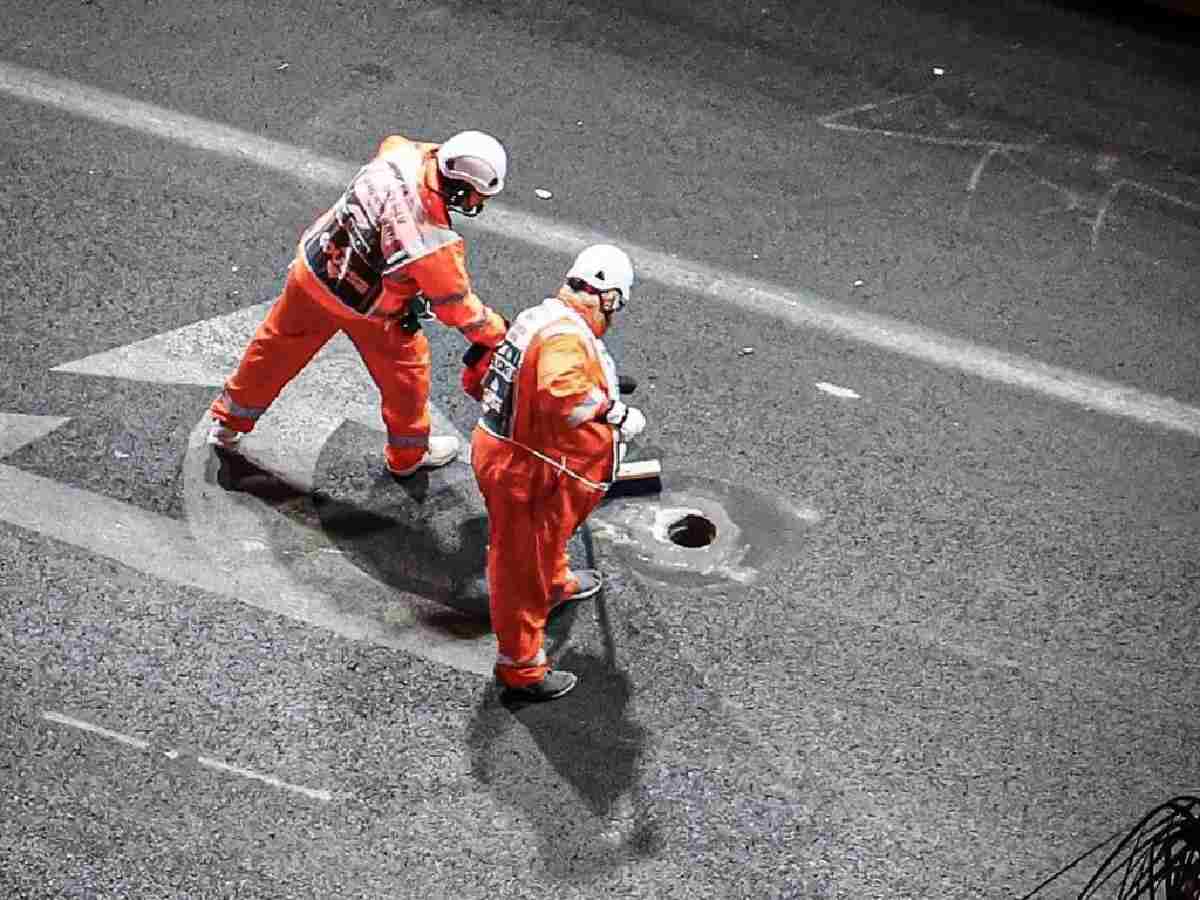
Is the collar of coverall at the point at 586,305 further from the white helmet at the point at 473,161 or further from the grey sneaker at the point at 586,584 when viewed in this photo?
the grey sneaker at the point at 586,584

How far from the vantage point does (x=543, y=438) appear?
6176 millimetres

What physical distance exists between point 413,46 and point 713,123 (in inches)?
69.9

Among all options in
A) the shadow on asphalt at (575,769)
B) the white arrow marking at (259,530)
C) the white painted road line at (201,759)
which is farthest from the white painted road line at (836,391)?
the white painted road line at (201,759)

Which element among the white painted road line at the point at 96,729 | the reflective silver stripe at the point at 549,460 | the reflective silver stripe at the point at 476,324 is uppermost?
the reflective silver stripe at the point at 476,324

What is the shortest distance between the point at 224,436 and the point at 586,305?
1.95 meters

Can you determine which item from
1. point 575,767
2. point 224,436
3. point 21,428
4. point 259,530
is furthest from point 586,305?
point 21,428

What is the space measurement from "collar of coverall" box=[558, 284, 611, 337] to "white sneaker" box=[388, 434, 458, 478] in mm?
1420

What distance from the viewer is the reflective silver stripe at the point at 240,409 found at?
726cm

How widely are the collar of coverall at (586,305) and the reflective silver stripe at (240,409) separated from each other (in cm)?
165

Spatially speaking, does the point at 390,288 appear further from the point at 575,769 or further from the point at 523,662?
the point at 575,769

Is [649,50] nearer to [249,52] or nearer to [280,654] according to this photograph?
[249,52]

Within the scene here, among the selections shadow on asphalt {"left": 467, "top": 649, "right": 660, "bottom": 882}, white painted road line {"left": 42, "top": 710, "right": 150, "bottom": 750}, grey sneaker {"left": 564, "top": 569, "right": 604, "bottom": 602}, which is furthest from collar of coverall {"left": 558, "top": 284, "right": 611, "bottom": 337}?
white painted road line {"left": 42, "top": 710, "right": 150, "bottom": 750}

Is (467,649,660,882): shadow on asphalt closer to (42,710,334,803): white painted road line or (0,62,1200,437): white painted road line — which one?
(42,710,334,803): white painted road line

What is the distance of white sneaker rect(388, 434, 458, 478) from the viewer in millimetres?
7484
